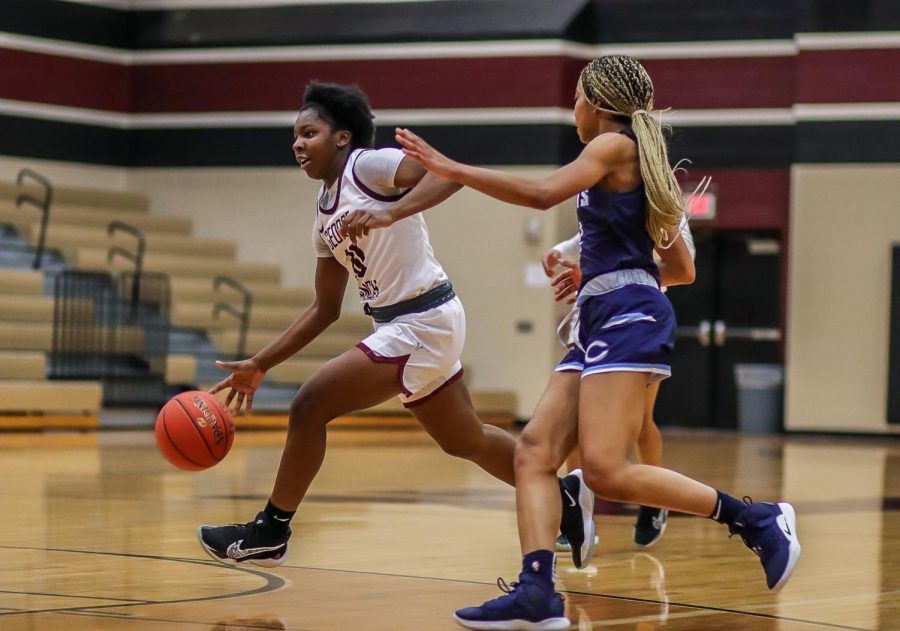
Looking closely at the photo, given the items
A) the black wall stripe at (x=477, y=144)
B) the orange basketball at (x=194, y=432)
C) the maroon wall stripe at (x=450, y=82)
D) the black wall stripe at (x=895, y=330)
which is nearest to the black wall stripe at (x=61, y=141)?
the black wall stripe at (x=477, y=144)

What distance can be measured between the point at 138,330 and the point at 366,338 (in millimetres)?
10811

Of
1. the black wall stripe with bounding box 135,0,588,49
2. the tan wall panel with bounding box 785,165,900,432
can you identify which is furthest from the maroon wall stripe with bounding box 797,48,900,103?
the black wall stripe with bounding box 135,0,588,49

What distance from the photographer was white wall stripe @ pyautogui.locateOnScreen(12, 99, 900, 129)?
1645 centimetres

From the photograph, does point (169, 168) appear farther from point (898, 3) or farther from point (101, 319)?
point (898, 3)

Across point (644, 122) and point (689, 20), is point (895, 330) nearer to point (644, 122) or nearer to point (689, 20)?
point (689, 20)

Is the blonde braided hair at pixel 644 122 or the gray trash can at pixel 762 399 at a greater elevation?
the blonde braided hair at pixel 644 122

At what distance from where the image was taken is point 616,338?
4.79 metres

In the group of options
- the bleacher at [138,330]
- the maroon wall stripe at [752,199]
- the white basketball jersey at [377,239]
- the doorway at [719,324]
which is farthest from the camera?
the doorway at [719,324]

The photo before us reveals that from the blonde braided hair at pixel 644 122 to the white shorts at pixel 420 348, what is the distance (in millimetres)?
922

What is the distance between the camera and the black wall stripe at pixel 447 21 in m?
16.9

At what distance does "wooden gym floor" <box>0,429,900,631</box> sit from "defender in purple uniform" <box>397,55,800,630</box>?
13.5 inches

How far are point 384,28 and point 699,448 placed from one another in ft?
21.4

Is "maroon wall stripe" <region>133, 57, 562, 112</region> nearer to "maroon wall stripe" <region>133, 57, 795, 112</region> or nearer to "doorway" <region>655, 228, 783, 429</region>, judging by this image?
"maroon wall stripe" <region>133, 57, 795, 112</region>

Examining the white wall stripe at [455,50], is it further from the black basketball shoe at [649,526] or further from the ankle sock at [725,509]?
the ankle sock at [725,509]
